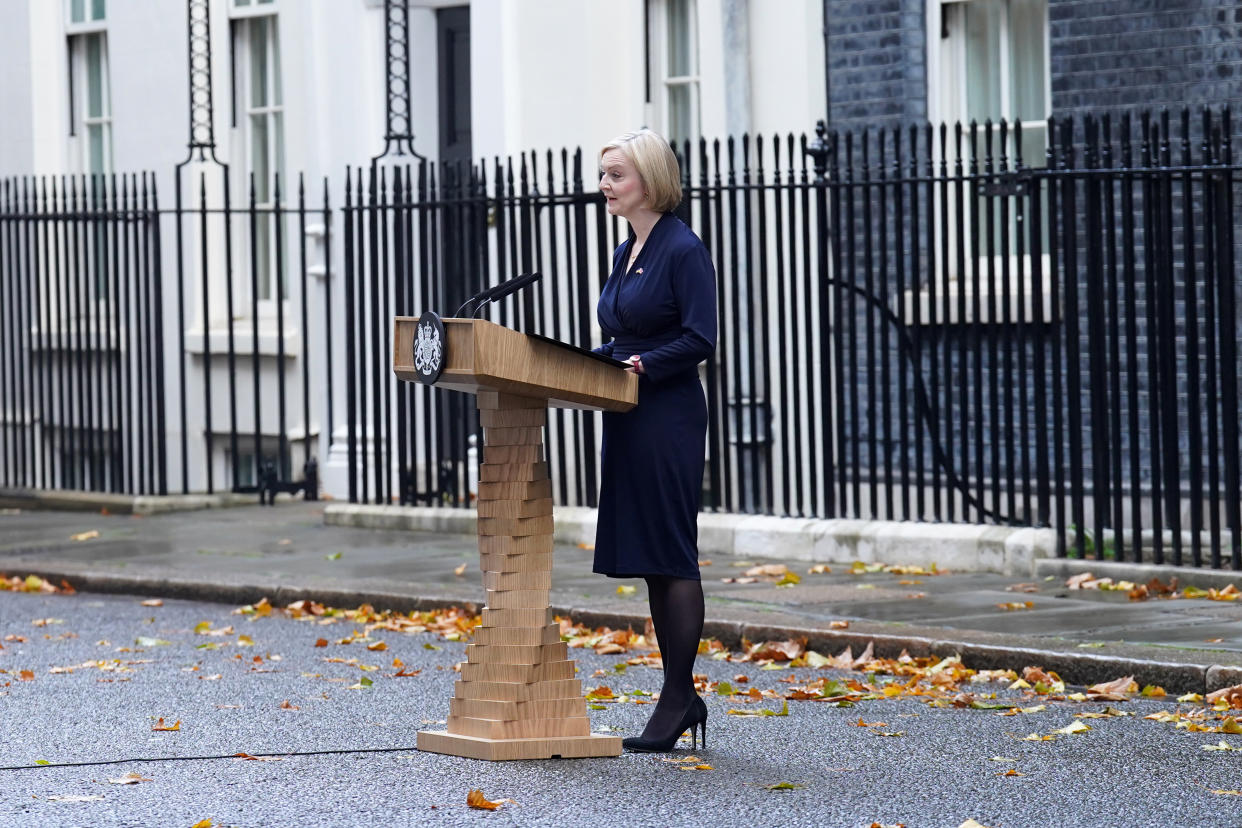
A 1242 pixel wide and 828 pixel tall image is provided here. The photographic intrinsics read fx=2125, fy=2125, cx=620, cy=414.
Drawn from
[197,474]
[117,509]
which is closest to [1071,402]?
[117,509]

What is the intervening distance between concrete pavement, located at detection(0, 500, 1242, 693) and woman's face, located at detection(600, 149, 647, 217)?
2.59 metres

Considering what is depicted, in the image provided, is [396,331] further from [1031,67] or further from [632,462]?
[1031,67]

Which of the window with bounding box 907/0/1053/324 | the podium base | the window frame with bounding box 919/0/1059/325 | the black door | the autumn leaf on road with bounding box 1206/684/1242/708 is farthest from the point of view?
the black door

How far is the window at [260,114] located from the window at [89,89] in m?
1.73

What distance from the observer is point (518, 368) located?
5.77m

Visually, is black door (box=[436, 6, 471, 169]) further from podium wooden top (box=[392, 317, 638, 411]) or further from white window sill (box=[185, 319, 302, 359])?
podium wooden top (box=[392, 317, 638, 411])

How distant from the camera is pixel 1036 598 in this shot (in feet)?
30.7

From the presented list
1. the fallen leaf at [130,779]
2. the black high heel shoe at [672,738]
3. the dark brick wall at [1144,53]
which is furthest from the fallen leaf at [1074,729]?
the dark brick wall at [1144,53]

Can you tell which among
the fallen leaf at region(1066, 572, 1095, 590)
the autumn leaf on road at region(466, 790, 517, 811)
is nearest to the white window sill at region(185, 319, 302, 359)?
the fallen leaf at region(1066, 572, 1095, 590)

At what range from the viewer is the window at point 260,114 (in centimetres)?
1630

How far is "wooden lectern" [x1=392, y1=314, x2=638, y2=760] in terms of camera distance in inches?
237

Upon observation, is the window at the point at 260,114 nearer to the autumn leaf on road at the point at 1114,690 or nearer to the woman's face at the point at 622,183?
the autumn leaf on road at the point at 1114,690

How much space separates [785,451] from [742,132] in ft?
8.55

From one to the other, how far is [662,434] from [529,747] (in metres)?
0.97
